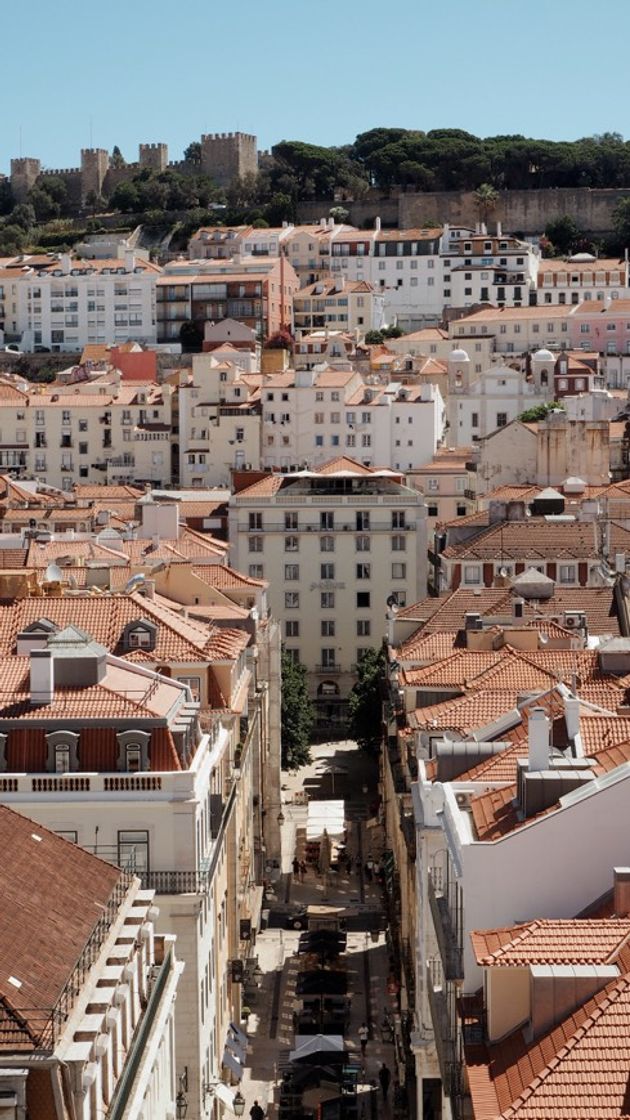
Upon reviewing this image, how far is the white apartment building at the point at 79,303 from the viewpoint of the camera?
15750 cm

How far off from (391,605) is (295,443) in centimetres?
4104

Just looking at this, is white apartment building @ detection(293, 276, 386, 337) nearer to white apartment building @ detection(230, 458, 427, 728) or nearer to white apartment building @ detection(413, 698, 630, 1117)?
white apartment building @ detection(230, 458, 427, 728)

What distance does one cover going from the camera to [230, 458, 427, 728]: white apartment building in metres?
86.3

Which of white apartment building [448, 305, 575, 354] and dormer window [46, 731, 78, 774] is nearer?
dormer window [46, 731, 78, 774]

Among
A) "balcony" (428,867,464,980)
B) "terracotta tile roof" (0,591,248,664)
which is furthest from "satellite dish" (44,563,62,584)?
"balcony" (428,867,464,980)

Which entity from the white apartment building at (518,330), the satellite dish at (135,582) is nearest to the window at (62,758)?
the satellite dish at (135,582)

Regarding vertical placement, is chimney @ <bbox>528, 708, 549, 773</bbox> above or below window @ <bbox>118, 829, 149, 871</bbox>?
above

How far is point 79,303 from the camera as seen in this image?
159875mm

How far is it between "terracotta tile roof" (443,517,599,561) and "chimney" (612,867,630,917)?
169 feet

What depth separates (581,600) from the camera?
62375 mm

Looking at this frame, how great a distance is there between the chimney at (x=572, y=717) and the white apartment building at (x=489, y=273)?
126m

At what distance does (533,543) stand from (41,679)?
42608 mm

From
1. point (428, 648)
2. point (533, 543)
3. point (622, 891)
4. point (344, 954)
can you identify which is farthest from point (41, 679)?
point (533, 543)

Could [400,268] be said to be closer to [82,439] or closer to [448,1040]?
[82,439]
